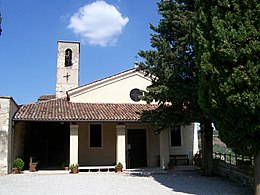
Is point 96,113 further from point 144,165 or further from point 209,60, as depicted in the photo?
point 209,60

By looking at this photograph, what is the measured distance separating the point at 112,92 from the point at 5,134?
7483 mm

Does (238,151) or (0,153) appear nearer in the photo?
(238,151)

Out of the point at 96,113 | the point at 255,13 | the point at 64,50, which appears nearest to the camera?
the point at 255,13

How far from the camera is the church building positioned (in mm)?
16438

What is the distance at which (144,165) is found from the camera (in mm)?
18750

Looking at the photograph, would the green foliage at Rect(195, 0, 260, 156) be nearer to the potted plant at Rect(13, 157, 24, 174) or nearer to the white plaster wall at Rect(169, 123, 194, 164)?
the white plaster wall at Rect(169, 123, 194, 164)

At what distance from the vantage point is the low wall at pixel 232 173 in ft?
35.4

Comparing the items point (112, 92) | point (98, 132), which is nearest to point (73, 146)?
point (98, 132)

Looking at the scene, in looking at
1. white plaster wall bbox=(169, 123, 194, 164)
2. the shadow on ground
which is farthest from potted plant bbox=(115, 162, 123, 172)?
white plaster wall bbox=(169, 123, 194, 164)

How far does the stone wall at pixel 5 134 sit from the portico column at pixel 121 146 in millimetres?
5623

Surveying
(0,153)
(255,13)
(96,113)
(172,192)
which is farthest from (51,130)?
(255,13)

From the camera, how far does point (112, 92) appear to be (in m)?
19.7

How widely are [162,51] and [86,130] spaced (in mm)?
7688

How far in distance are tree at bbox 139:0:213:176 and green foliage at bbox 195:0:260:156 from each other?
3571 millimetres
